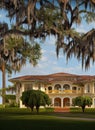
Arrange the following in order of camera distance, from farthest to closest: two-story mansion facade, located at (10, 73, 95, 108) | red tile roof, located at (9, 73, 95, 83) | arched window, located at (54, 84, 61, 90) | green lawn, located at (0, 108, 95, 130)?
arched window, located at (54, 84, 61, 90)
red tile roof, located at (9, 73, 95, 83)
two-story mansion facade, located at (10, 73, 95, 108)
green lawn, located at (0, 108, 95, 130)

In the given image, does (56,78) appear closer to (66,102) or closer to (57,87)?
(57,87)

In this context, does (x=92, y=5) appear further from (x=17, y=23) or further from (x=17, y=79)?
(x=17, y=79)

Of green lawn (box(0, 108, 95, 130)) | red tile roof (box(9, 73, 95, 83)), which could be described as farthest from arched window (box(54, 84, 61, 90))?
green lawn (box(0, 108, 95, 130))

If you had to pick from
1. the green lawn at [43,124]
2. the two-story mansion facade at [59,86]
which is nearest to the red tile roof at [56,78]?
the two-story mansion facade at [59,86]

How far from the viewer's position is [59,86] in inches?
2955

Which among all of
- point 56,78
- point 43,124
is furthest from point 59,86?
point 43,124

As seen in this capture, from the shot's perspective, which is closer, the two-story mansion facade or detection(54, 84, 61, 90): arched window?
the two-story mansion facade

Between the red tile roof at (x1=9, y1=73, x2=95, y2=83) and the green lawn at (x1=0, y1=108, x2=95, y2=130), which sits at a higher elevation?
the red tile roof at (x1=9, y1=73, x2=95, y2=83)

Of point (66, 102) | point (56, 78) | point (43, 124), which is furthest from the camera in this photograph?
point (66, 102)

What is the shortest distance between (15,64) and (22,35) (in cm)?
805

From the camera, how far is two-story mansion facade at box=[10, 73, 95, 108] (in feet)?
238

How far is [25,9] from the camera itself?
2138 cm

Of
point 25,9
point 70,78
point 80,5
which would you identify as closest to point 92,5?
point 80,5

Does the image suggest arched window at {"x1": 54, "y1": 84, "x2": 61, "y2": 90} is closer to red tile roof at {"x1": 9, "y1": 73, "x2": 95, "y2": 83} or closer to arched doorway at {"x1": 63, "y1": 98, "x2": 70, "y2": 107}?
red tile roof at {"x1": 9, "y1": 73, "x2": 95, "y2": 83}
